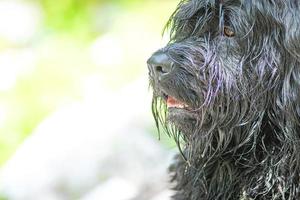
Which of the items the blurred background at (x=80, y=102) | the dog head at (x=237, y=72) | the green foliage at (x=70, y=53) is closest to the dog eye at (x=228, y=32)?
the dog head at (x=237, y=72)

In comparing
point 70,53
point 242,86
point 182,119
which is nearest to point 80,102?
point 70,53

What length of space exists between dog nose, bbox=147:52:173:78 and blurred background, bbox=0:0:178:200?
5.47 feet

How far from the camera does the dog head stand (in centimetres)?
319

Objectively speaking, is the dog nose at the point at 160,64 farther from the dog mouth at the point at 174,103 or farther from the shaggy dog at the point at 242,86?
the dog mouth at the point at 174,103

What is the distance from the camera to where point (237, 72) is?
3229 millimetres

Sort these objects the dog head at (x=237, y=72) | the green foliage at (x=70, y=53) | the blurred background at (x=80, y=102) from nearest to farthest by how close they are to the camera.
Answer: the dog head at (x=237, y=72) < the blurred background at (x=80, y=102) < the green foliage at (x=70, y=53)

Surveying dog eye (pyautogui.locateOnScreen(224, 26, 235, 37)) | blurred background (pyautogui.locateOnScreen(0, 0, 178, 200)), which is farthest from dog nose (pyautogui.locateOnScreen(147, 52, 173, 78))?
blurred background (pyautogui.locateOnScreen(0, 0, 178, 200))

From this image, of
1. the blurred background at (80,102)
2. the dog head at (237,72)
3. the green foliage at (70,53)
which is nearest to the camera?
the dog head at (237,72)

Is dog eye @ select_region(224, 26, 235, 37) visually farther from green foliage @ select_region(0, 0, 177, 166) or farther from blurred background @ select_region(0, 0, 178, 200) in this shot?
green foliage @ select_region(0, 0, 177, 166)

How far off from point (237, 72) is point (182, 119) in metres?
0.29

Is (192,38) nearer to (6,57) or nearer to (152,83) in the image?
(152,83)

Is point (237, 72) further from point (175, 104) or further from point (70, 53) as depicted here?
point (70, 53)

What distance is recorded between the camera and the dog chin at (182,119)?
3281mm

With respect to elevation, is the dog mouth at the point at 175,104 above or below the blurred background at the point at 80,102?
below
